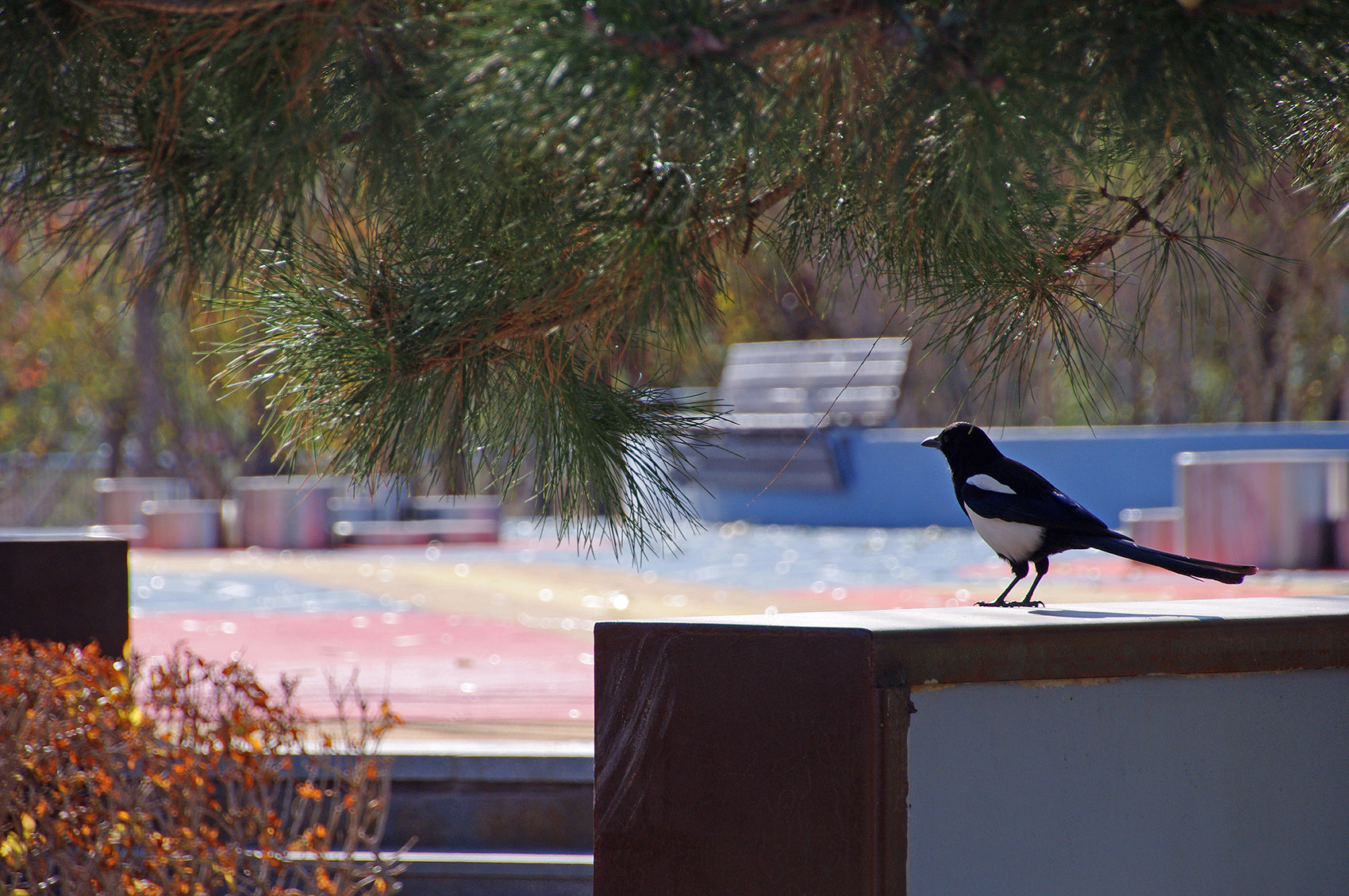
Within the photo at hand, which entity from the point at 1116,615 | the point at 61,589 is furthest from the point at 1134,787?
the point at 61,589

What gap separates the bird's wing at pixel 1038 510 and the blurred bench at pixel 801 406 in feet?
46.6

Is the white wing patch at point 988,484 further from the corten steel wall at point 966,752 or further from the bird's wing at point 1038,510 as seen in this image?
the corten steel wall at point 966,752

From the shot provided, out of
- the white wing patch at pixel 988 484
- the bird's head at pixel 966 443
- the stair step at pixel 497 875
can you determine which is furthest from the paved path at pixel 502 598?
the white wing patch at pixel 988 484

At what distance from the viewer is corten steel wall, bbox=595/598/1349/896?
6.67 feet

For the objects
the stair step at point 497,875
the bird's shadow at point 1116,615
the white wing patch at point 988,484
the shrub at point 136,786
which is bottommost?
the stair step at point 497,875

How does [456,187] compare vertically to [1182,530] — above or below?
above

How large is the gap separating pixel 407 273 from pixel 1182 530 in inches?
350

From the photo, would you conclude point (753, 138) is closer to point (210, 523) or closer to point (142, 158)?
point (142, 158)

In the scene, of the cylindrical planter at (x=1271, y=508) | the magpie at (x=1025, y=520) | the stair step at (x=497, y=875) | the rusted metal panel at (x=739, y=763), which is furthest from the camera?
the cylindrical planter at (x=1271, y=508)

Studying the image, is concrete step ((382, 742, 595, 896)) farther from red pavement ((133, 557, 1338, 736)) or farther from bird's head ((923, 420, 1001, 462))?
bird's head ((923, 420, 1001, 462))

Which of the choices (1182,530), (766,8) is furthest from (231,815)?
(1182,530)

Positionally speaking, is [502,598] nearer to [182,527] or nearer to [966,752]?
[182,527]

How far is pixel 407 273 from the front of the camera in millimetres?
2748

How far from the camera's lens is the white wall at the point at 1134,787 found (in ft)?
6.89
